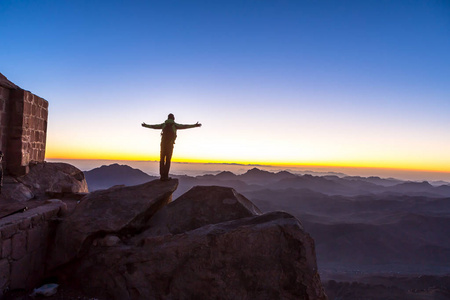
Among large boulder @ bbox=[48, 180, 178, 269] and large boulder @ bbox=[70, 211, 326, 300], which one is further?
large boulder @ bbox=[48, 180, 178, 269]

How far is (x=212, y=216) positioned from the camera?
22.2ft

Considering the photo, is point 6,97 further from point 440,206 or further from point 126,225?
point 440,206

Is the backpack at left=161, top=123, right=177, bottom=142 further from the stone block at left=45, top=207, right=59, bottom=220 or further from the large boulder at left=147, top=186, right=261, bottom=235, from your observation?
the stone block at left=45, top=207, right=59, bottom=220

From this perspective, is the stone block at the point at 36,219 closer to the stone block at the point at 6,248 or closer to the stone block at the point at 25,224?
the stone block at the point at 25,224

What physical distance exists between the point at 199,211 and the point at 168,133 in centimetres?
340

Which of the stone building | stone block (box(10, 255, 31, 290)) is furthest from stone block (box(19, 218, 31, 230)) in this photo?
the stone building

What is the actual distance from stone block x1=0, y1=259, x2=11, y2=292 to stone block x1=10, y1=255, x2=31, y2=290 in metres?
0.10

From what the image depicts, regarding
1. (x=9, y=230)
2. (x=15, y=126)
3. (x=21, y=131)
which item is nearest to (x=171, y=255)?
(x=9, y=230)

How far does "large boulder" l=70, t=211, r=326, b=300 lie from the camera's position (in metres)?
5.05

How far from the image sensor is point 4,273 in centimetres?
492

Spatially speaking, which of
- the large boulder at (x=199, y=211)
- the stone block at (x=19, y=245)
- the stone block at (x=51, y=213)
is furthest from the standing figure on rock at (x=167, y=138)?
the stone block at (x=19, y=245)

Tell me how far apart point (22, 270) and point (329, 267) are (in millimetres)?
39712

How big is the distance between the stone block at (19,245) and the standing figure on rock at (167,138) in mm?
4289

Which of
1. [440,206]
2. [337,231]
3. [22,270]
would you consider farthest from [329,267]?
[440,206]
